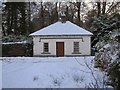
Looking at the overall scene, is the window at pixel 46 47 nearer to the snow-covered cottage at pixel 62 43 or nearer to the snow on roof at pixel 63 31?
the snow-covered cottage at pixel 62 43

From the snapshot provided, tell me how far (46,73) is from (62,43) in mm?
6465

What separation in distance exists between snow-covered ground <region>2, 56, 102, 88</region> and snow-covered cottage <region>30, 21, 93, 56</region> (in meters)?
5.05

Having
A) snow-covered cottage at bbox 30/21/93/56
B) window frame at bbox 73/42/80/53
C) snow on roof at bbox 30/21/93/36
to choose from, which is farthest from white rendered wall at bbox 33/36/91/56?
snow on roof at bbox 30/21/93/36

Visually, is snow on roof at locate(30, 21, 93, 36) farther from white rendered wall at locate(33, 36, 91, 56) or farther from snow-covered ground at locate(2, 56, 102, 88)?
snow-covered ground at locate(2, 56, 102, 88)

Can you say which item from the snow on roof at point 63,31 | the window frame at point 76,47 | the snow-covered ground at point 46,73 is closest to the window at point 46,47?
the snow on roof at point 63,31

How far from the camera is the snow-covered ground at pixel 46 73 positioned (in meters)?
7.70

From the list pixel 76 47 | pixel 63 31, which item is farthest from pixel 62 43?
pixel 76 47

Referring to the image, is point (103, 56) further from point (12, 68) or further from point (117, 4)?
point (117, 4)

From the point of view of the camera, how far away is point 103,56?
4.57 m

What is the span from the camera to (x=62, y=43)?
15.2 m

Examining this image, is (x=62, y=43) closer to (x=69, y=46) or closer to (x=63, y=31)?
(x=69, y=46)

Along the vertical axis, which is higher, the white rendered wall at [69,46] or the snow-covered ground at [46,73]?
the white rendered wall at [69,46]

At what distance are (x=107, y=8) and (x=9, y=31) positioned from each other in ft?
23.5

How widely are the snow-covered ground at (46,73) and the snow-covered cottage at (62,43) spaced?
16.6 ft
